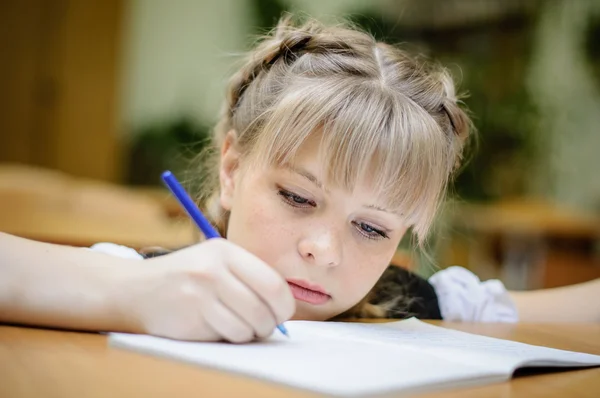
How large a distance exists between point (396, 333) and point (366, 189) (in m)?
0.20

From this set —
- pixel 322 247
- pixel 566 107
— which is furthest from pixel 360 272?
pixel 566 107

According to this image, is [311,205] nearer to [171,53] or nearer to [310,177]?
[310,177]

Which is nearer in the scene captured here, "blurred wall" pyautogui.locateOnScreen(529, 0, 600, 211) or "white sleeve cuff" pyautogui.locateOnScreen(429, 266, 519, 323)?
"white sleeve cuff" pyautogui.locateOnScreen(429, 266, 519, 323)

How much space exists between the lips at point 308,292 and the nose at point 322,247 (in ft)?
0.12

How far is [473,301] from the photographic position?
1.48m

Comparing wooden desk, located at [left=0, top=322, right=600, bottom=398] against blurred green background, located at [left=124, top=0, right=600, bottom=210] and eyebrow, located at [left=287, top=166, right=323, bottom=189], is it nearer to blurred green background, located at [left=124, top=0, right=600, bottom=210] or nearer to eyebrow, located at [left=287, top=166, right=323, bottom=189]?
eyebrow, located at [left=287, top=166, right=323, bottom=189]

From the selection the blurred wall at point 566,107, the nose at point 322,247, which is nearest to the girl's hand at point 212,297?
the nose at point 322,247

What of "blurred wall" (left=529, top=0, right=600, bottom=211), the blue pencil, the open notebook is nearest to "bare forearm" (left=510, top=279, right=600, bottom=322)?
the open notebook

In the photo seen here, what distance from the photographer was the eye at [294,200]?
1.02 metres

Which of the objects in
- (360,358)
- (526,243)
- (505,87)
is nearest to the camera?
(360,358)

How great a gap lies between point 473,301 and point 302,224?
23.1 inches

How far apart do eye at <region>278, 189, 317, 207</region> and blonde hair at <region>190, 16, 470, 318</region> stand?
0.04m

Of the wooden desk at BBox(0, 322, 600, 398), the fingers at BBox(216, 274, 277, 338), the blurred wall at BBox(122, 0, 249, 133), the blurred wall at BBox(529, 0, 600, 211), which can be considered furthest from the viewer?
the blurred wall at BBox(122, 0, 249, 133)

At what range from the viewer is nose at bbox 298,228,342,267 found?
3.21ft
